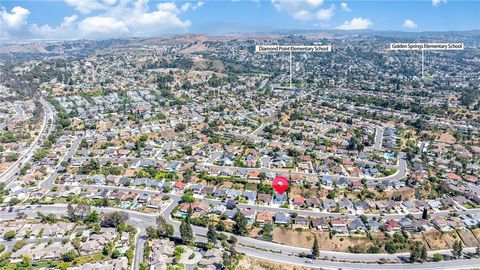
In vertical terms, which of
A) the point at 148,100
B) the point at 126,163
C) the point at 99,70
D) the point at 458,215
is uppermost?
the point at 99,70

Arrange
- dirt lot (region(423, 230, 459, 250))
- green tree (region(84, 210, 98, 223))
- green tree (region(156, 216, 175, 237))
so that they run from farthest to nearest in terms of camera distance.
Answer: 1. green tree (region(84, 210, 98, 223))
2. dirt lot (region(423, 230, 459, 250))
3. green tree (region(156, 216, 175, 237))

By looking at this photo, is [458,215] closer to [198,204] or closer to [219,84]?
[198,204]

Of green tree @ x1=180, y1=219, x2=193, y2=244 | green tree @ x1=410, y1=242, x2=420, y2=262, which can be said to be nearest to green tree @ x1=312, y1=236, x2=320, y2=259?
green tree @ x1=410, y1=242, x2=420, y2=262

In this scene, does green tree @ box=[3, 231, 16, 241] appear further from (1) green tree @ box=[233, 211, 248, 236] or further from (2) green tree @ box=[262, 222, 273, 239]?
(2) green tree @ box=[262, 222, 273, 239]

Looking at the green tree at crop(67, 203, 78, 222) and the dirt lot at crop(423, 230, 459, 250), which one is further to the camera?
the green tree at crop(67, 203, 78, 222)

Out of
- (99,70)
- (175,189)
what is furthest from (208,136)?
(99,70)

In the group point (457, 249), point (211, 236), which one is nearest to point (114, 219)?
point (211, 236)
